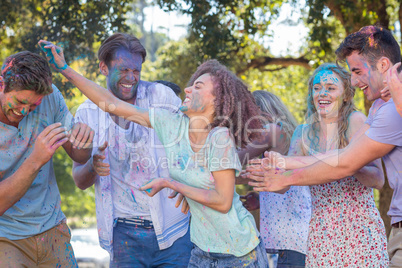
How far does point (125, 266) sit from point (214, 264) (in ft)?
3.18

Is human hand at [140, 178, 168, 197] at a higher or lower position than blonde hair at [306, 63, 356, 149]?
lower

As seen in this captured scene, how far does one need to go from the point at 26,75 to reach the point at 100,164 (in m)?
0.78

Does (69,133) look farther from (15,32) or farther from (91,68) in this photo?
(15,32)

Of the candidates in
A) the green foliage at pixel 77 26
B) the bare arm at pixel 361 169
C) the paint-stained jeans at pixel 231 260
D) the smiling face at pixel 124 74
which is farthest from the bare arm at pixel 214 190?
A: the green foliage at pixel 77 26

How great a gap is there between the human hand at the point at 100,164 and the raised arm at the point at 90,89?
388 millimetres

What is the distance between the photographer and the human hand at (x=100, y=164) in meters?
3.12

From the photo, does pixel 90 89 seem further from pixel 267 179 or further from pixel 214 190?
pixel 267 179

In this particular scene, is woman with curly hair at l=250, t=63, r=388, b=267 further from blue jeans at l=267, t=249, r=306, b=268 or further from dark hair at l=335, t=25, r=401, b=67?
blue jeans at l=267, t=249, r=306, b=268

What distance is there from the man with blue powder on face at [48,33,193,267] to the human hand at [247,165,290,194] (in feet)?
2.42

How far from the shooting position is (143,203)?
3.35 metres

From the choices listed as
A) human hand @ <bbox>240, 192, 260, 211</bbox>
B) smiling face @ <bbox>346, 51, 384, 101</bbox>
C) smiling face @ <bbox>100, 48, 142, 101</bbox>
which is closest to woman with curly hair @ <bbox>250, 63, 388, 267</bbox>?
smiling face @ <bbox>346, 51, 384, 101</bbox>

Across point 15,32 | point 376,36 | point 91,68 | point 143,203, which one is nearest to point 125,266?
point 143,203

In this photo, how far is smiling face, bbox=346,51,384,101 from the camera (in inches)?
116

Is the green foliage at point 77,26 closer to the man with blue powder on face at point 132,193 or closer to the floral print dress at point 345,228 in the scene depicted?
the man with blue powder on face at point 132,193
